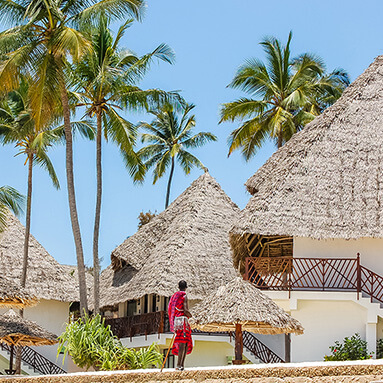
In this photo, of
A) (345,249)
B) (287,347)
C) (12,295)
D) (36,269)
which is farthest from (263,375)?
(36,269)

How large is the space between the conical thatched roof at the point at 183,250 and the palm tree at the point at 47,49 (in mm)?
3769

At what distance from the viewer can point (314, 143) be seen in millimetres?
22062

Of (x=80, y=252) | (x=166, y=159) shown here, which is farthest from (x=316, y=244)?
(x=166, y=159)

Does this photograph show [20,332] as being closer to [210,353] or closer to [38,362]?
[210,353]

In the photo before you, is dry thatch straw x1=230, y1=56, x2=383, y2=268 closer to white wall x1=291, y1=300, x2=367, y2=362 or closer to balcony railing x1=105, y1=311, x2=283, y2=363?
white wall x1=291, y1=300, x2=367, y2=362

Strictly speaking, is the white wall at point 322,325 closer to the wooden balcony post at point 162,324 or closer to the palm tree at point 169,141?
the wooden balcony post at point 162,324

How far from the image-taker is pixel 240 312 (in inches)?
615

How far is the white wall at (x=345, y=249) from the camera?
67.7ft

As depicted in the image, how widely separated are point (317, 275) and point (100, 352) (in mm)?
6178

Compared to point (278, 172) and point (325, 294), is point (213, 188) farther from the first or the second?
point (325, 294)

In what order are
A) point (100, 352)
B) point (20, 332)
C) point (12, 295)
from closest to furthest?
point (100, 352), point (12, 295), point (20, 332)

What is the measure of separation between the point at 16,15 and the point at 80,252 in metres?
6.78

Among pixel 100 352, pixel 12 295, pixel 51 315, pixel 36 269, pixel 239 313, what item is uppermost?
pixel 36 269

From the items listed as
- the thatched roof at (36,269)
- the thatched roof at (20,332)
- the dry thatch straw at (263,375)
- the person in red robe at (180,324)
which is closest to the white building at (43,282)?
the thatched roof at (36,269)
